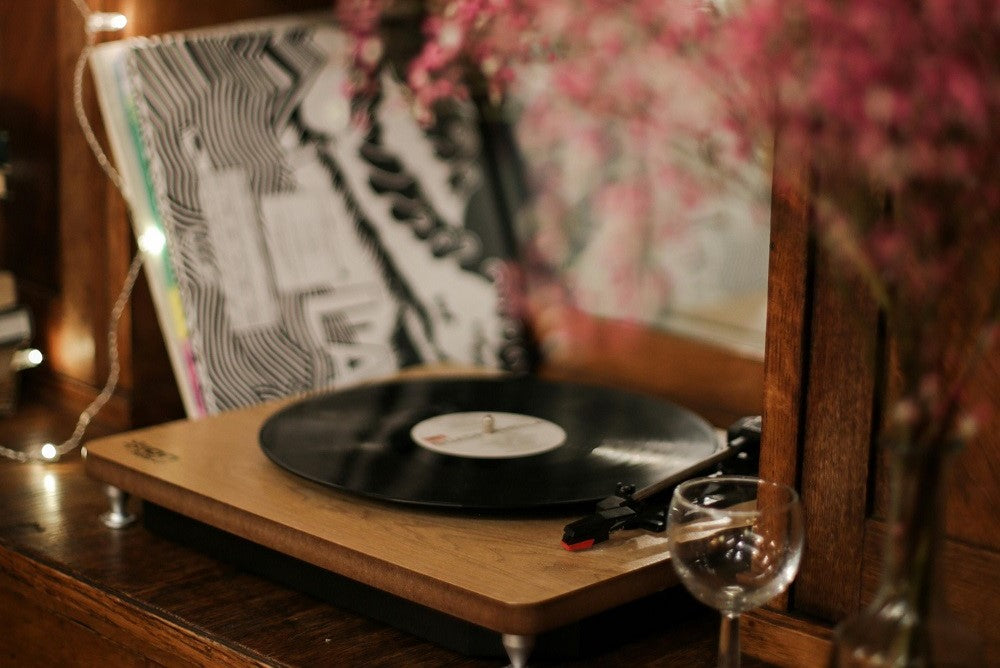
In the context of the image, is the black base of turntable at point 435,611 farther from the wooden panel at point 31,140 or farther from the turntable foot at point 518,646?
the wooden panel at point 31,140

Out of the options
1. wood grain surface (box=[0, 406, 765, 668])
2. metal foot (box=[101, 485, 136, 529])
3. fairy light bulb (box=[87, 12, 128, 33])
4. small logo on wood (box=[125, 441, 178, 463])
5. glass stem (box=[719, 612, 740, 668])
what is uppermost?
fairy light bulb (box=[87, 12, 128, 33])

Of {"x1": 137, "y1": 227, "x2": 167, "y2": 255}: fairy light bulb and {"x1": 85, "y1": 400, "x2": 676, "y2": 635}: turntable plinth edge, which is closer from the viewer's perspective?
{"x1": 85, "y1": 400, "x2": 676, "y2": 635}: turntable plinth edge

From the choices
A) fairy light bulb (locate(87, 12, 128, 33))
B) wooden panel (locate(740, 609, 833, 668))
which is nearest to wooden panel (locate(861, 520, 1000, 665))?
wooden panel (locate(740, 609, 833, 668))

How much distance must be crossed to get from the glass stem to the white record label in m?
0.39

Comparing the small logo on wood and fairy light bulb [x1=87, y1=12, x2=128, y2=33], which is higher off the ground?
fairy light bulb [x1=87, y1=12, x2=128, y2=33]

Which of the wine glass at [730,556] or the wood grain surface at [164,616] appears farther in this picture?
the wood grain surface at [164,616]

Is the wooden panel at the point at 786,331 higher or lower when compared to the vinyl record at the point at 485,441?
higher

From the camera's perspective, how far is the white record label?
1.33 m

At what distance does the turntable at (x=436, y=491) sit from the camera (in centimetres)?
108

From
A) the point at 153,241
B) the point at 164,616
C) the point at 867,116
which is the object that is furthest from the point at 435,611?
the point at 153,241

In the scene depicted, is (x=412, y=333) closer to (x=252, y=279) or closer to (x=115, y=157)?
(x=252, y=279)

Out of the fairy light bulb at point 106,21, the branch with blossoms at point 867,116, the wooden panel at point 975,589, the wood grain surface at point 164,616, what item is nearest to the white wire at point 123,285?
the fairy light bulb at point 106,21

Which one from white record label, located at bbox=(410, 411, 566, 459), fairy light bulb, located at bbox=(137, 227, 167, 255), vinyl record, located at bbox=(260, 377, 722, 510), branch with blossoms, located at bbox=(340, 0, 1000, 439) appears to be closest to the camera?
branch with blossoms, located at bbox=(340, 0, 1000, 439)

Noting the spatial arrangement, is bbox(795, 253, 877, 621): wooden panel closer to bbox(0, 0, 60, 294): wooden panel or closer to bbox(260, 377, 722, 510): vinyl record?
bbox(260, 377, 722, 510): vinyl record
